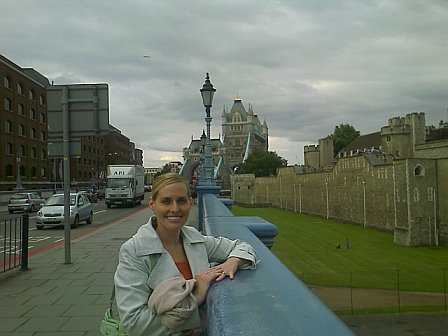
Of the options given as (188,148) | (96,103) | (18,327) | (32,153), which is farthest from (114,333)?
(188,148)

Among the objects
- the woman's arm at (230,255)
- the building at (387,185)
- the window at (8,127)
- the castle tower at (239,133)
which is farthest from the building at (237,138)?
the woman's arm at (230,255)

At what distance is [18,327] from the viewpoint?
571 centimetres

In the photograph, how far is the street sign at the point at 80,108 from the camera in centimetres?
1036

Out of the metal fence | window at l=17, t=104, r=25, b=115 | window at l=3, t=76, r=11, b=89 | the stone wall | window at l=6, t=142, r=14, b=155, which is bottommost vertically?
the metal fence

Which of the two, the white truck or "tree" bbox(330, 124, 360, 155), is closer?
the white truck

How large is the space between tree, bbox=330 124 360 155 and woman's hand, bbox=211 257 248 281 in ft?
307

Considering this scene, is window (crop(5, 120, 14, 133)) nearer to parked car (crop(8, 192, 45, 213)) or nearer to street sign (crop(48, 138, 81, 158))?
parked car (crop(8, 192, 45, 213))

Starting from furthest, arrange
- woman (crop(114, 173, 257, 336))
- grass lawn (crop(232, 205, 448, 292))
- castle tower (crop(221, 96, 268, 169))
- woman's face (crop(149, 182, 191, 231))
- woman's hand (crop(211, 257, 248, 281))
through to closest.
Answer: castle tower (crop(221, 96, 268, 169))
grass lawn (crop(232, 205, 448, 292))
woman's face (crop(149, 182, 191, 231))
woman's hand (crop(211, 257, 248, 281))
woman (crop(114, 173, 257, 336))

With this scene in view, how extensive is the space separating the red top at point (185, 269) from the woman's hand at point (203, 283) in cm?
14

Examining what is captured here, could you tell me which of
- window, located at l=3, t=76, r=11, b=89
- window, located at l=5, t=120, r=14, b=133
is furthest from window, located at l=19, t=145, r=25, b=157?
window, located at l=3, t=76, r=11, b=89

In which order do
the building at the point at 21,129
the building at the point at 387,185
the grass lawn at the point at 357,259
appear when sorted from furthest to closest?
the building at the point at 21,129 < the building at the point at 387,185 < the grass lawn at the point at 357,259

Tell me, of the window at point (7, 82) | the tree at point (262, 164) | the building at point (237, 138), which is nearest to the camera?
the window at point (7, 82)

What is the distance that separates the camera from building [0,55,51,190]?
5284 centimetres

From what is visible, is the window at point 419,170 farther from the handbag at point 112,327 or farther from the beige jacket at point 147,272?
the handbag at point 112,327
